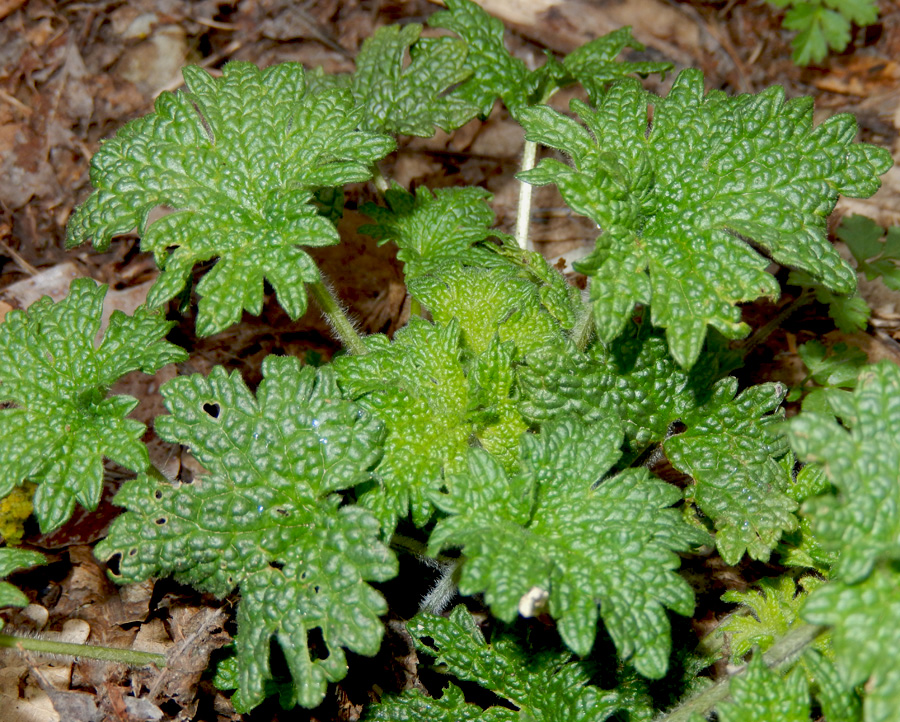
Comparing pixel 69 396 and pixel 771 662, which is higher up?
pixel 69 396

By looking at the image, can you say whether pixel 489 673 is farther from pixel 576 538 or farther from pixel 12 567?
pixel 12 567

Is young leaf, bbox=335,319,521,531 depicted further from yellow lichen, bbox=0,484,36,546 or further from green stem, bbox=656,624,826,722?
yellow lichen, bbox=0,484,36,546

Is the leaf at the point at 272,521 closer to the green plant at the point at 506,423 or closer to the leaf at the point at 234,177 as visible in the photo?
the green plant at the point at 506,423

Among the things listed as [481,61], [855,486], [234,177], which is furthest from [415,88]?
[855,486]

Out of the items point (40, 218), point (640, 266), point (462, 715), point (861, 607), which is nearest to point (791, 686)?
point (861, 607)

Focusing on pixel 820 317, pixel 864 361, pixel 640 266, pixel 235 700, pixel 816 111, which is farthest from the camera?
pixel 816 111

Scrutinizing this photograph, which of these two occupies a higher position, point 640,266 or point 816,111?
point 640,266

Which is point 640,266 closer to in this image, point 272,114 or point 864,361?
point 272,114
